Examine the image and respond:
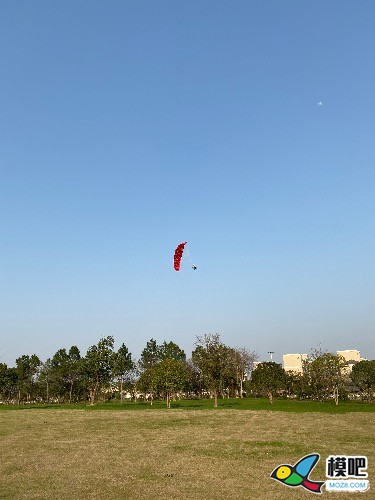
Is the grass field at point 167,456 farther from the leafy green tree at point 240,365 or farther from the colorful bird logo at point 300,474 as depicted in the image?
the leafy green tree at point 240,365

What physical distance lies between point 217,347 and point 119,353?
5879 cm

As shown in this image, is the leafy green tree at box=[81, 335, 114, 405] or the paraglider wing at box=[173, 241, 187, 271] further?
the leafy green tree at box=[81, 335, 114, 405]

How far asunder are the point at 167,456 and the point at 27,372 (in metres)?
99.1

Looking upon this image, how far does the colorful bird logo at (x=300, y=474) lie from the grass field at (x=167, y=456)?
387 mm

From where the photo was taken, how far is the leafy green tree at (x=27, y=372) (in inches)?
4373

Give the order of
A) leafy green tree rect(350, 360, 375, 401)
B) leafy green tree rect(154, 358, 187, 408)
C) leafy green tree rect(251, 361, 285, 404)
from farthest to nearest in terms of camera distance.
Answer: leafy green tree rect(350, 360, 375, 401)
leafy green tree rect(251, 361, 285, 404)
leafy green tree rect(154, 358, 187, 408)

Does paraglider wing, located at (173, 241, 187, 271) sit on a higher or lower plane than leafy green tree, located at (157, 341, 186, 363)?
higher

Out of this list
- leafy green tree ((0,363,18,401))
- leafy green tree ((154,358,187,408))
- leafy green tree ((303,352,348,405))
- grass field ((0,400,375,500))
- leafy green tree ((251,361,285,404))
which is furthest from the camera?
leafy green tree ((0,363,18,401))

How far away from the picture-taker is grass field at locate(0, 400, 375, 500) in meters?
16.6

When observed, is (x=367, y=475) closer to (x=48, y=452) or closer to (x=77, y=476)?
(x=77, y=476)

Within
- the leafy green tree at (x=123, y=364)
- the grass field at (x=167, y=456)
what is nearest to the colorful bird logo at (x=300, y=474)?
the grass field at (x=167, y=456)

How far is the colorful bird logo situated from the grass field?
1.27 feet

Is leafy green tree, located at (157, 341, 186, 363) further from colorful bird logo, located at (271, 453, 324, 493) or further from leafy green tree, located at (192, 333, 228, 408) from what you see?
colorful bird logo, located at (271, 453, 324, 493)

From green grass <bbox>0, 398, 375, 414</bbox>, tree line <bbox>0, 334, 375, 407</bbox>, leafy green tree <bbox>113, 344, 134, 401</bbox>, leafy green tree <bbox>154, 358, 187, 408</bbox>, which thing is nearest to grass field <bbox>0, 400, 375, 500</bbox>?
green grass <bbox>0, 398, 375, 414</bbox>
